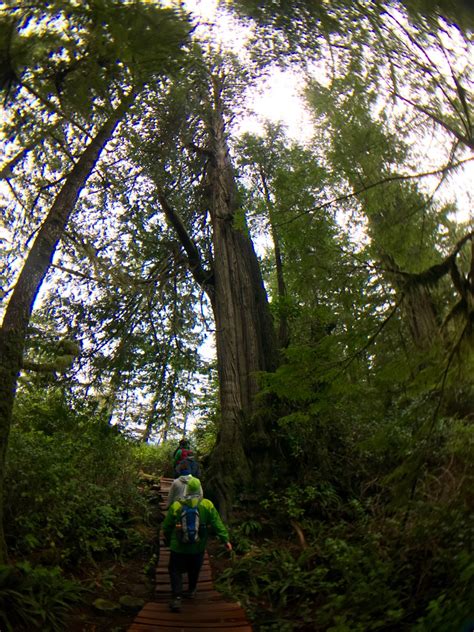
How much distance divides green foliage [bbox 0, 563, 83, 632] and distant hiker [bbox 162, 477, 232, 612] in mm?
1007

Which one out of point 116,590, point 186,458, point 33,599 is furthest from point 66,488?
point 186,458

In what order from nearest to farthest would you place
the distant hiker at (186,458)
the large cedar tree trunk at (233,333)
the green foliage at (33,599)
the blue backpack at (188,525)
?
the green foliage at (33,599)
the blue backpack at (188,525)
the distant hiker at (186,458)
the large cedar tree trunk at (233,333)

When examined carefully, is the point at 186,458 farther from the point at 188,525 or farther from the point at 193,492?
the point at 188,525

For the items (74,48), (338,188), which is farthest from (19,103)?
(338,188)

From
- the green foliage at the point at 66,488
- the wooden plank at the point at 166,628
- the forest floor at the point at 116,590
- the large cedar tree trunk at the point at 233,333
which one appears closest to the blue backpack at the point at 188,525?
the wooden plank at the point at 166,628

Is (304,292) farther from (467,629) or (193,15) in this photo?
(467,629)

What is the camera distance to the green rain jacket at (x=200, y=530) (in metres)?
4.37

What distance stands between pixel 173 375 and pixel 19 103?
737cm

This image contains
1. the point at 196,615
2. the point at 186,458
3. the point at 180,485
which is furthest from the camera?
the point at 186,458

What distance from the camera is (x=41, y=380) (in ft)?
27.1

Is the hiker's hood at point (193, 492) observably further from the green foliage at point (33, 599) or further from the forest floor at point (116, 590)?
the green foliage at point (33, 599)

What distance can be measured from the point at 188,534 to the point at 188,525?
3.2 inches

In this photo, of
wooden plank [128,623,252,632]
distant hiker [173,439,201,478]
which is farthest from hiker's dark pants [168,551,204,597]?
distant hiker [173,439,201,478]

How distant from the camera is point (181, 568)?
445 centimetres
